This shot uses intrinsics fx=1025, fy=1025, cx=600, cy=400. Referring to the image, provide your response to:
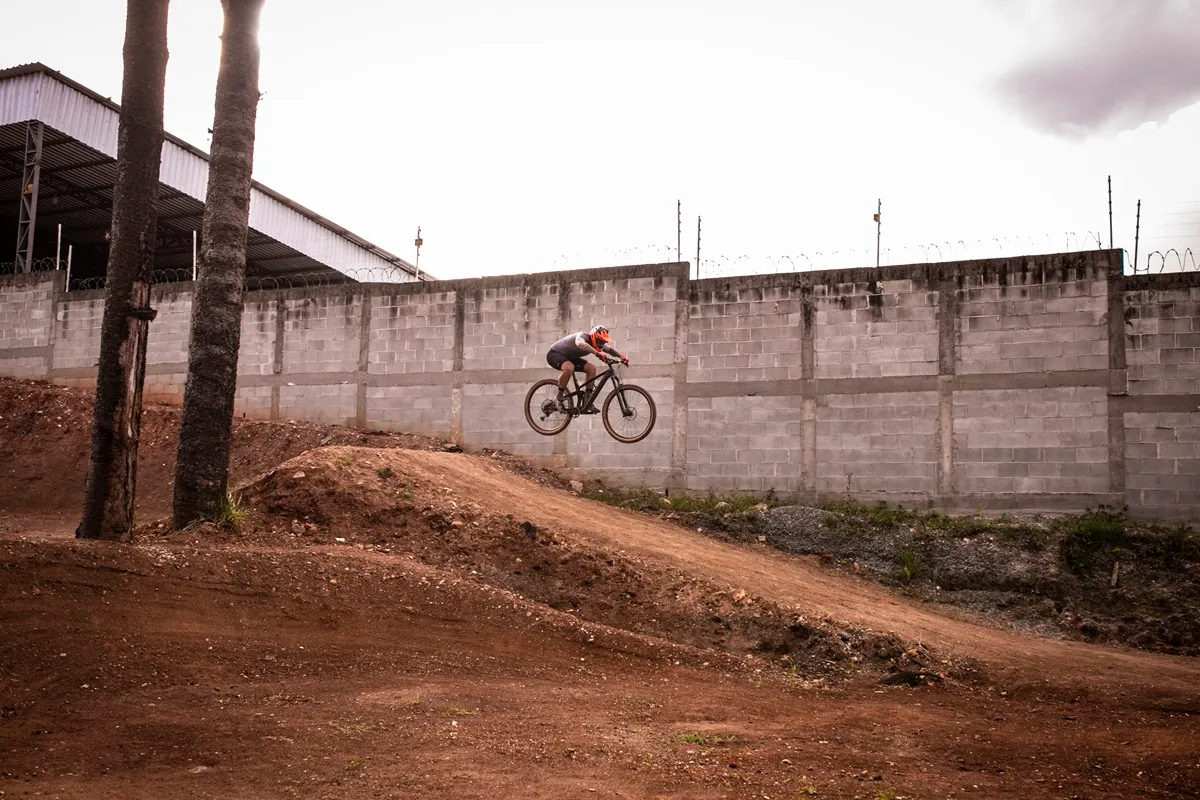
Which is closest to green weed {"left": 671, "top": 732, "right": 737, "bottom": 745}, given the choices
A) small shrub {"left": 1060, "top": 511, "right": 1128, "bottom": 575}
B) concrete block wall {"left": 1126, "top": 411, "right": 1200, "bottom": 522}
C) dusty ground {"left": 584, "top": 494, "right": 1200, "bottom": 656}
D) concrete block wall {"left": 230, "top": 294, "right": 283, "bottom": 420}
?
dusty ground {"left": 584, "top": 494, "right": 1200, "bottom": 656}

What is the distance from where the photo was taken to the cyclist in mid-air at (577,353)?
50.6 feet

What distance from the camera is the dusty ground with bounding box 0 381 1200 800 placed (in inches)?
265

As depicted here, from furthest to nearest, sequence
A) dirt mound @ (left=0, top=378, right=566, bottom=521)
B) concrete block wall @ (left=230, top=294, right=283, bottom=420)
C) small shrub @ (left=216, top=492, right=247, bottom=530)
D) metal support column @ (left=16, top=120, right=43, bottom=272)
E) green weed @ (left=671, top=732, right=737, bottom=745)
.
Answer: metal support column @ (left=16, top=120, right=43, bottom=272)
concrete block wall @ (left=230, top=294, right=283, bottom=420)
dirt mound @ (left=0, top=378, right=566, bottom=521)
small shrub @ (left=216, top=492, right=247, bottom=530)
green weed @ (left=671, top=732, right=737, bottom=745)

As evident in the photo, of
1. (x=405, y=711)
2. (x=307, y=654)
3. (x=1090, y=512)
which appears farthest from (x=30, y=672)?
(x=1090, y=512)

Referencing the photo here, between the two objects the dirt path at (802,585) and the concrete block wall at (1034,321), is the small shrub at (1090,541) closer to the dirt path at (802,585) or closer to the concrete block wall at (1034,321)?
the dirt path at (802,585)

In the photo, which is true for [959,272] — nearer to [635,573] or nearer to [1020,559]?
[1020,559]

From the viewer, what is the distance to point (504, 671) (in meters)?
9.70

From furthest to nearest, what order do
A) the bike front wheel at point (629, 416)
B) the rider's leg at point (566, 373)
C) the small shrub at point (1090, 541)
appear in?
the bike front wheel at point (629, 416), the rider's leg at point (566, 373), the small shrub at point (1090, 541)

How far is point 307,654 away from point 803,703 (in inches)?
180

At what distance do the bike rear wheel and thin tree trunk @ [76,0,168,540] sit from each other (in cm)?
747

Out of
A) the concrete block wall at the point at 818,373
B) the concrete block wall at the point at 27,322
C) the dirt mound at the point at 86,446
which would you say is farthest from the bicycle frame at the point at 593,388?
the concrete block wall at the point at 27,322

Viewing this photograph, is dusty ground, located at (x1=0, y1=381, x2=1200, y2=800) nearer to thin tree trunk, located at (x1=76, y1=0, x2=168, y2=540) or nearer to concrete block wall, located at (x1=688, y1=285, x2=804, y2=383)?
thin tree trunk, located at (x1=76, y1=0, x2=168, y2=540)

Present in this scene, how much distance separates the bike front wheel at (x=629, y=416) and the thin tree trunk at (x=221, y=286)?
6.77m

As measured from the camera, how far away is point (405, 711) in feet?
25.9
